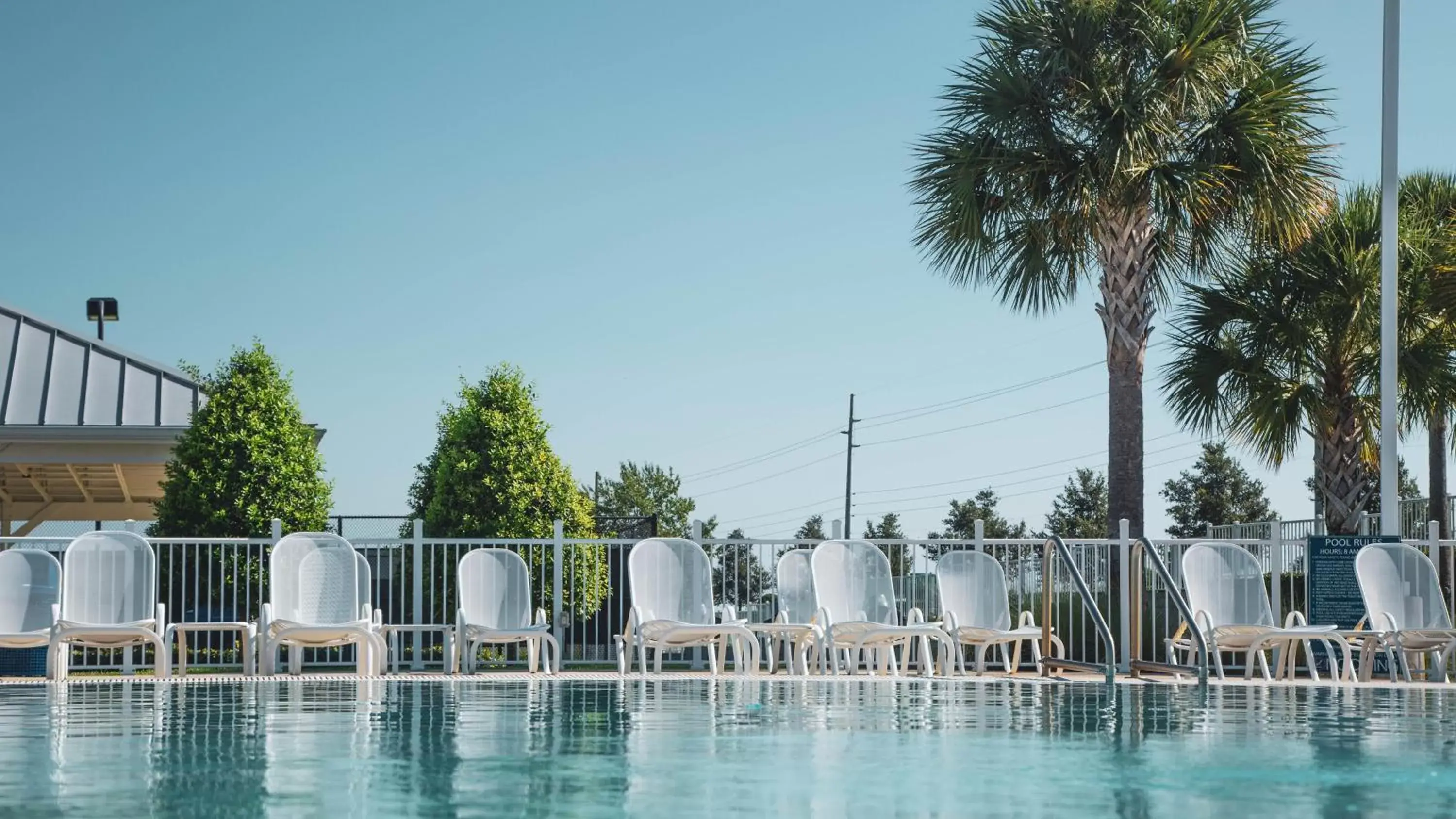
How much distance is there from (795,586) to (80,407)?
907cm

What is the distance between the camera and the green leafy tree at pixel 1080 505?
7119 centimetres

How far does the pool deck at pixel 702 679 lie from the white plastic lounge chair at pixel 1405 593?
1.27 feet

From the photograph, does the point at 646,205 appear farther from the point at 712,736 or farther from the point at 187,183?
the point at 712,736

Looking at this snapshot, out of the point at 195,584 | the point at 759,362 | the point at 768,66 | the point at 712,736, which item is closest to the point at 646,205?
the point at 768,66

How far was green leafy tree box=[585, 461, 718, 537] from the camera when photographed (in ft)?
208

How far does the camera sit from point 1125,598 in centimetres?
1138

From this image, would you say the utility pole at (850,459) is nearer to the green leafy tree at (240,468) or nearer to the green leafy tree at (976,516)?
the green leafy tree at (976,516)

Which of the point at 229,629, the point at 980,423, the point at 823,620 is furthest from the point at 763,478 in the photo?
the point at 229,629

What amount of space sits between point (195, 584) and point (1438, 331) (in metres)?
11.9

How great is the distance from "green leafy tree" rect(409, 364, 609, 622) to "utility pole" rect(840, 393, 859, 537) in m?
30.6

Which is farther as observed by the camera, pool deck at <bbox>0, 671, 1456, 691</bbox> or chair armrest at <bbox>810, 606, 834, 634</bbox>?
chair armrest at <bbox>810, 606, 834, 634</bbox>

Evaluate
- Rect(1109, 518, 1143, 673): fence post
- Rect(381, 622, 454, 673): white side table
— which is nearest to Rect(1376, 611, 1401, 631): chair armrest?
Rect(1109, 518, 1143, 673): fence post

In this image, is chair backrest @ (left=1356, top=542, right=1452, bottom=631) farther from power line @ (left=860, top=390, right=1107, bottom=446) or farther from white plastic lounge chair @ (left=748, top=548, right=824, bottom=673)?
power line @ (left=860, top=390, right=1107, bottom=446)

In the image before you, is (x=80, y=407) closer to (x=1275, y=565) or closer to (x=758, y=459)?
(x=1275, y=565)
